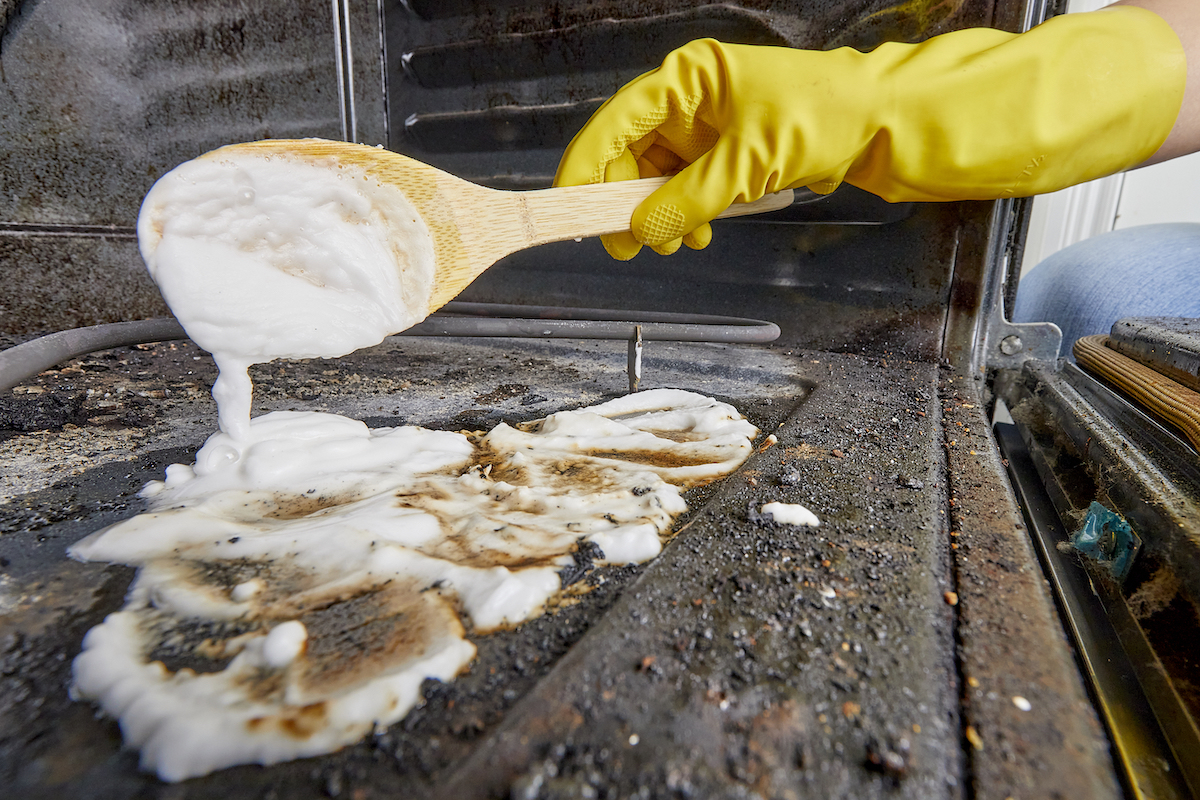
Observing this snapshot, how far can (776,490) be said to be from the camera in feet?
3.11

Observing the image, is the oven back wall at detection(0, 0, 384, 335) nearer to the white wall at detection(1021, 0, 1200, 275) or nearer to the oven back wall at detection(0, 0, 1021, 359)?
the oven back wall at detection(0, 0, 1021, 359)

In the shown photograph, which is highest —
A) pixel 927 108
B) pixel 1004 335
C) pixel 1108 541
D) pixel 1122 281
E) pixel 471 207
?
pixel 927 108

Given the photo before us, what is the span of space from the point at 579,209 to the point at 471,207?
8.9 inches

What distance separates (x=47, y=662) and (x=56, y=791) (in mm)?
192

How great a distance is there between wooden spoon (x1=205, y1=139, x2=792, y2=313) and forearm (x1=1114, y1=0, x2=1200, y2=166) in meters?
1.14

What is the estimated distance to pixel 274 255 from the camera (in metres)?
1.04

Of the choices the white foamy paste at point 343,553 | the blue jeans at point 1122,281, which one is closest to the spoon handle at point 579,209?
the white foamy paste at point 343,553

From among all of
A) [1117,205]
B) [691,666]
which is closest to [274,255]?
[691,666]

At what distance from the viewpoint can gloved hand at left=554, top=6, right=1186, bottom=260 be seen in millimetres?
1254

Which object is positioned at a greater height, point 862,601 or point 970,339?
point 970,339

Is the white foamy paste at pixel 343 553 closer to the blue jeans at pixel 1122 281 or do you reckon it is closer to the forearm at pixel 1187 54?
the forearm at pixel 1187 54

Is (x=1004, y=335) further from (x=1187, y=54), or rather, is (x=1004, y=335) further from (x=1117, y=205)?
(x=1117, y=205)

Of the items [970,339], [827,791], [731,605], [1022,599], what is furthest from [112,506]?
[970,339]

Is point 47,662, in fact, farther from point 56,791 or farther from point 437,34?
point 437,34
